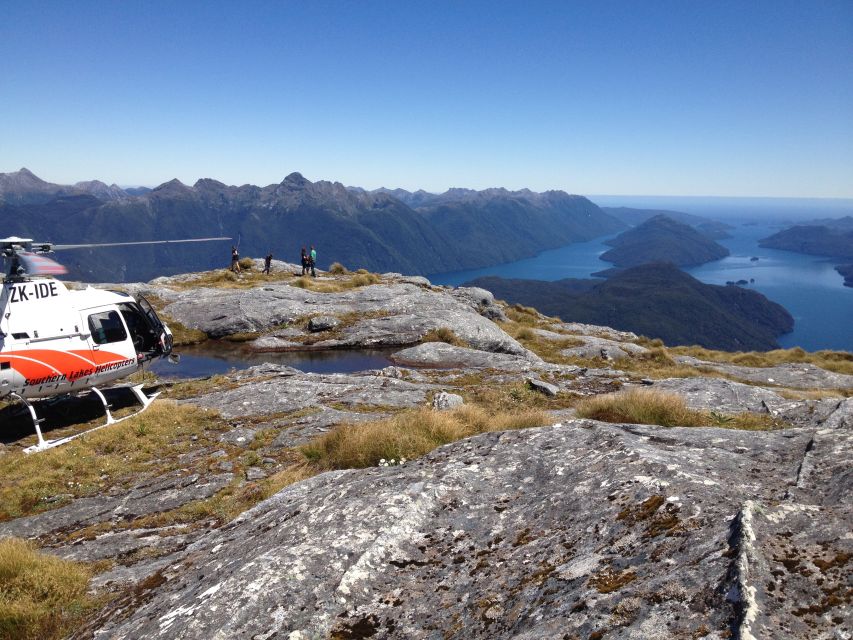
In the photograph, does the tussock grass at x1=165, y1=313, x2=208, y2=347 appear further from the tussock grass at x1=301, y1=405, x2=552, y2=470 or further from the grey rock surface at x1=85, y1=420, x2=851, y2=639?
the grey rock surface at x1=85, y1=420, x2=851, y2=639

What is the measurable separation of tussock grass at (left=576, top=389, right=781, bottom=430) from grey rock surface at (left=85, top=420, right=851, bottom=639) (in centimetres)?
290

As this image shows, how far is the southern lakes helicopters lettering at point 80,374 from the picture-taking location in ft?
51.5

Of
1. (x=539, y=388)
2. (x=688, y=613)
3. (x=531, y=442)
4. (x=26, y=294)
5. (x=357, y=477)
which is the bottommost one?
(x=539, y=388)

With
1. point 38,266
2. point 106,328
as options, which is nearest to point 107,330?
point 106,328

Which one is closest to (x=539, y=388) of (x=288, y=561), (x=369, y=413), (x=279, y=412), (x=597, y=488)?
(x=369, y=413)

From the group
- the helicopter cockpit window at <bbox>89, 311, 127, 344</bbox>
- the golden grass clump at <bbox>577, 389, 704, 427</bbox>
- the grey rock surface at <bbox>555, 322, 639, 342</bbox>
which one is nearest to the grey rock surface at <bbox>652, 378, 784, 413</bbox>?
the golden grass clump at <bbox>577, 389, 704, 427</bbox>

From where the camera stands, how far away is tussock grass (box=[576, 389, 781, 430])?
10.2 meters

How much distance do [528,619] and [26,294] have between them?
18682mm

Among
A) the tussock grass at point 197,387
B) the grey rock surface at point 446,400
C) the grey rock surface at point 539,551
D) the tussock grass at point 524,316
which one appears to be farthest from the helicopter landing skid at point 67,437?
the tussock grass at point 524,316

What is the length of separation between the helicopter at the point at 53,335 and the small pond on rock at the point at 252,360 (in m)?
6.83

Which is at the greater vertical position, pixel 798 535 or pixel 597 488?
pixel 798 535

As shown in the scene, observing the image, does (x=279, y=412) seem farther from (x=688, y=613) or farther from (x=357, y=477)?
(x=688, y=613)

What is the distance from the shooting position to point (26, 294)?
1571 centimetres

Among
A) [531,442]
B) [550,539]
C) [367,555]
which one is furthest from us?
[531,442]
